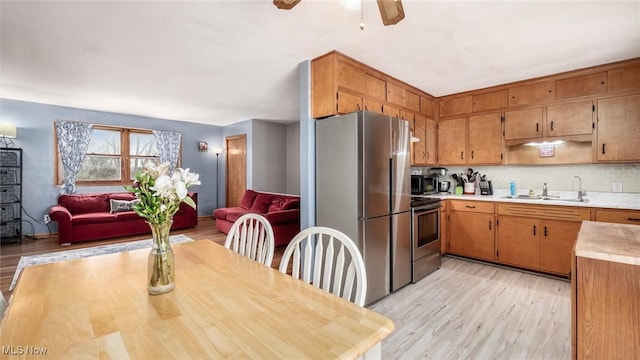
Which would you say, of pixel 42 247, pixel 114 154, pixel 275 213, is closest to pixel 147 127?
pixel 114 154

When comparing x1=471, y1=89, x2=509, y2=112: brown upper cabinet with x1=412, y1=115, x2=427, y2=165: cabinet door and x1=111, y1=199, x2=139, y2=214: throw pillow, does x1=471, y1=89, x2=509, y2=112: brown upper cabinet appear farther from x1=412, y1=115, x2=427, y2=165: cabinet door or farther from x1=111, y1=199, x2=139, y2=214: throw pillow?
x1=111, y1=199, x2=139, y2=214: throw pillow

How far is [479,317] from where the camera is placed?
2.37m

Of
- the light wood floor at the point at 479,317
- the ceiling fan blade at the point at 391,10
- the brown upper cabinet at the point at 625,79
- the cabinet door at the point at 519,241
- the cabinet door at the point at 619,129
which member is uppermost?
the brown upper cabinet at the point at 625,79

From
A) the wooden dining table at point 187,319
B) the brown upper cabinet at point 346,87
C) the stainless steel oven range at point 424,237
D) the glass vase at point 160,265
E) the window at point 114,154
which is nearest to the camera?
the wooden dining table at point 187,319

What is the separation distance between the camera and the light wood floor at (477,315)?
6.40 ft

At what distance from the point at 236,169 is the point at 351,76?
4939 mm

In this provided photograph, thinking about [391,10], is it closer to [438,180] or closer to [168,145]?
[438,180]

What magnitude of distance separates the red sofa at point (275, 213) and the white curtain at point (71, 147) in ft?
9.25

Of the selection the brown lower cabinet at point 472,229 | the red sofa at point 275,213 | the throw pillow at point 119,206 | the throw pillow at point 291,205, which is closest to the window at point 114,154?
the throw pillow at point 119,206

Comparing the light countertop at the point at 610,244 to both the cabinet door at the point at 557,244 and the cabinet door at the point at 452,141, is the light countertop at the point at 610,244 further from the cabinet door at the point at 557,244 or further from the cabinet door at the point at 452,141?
the cabinet door at the point at 452,141

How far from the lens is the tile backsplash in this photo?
321cm

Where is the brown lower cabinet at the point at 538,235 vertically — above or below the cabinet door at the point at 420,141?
below

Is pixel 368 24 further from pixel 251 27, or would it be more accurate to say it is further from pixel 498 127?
pixel 498 127

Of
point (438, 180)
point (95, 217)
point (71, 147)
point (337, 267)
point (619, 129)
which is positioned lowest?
point (95, 217)
